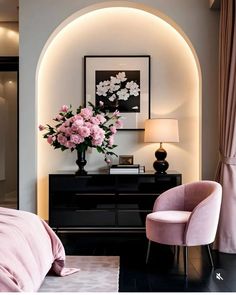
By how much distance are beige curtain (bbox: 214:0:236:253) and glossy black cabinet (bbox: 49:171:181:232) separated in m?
0.58

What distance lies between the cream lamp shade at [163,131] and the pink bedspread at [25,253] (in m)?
1.79

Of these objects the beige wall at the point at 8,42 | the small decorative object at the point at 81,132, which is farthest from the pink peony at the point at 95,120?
the beige wall at the point at 8,42

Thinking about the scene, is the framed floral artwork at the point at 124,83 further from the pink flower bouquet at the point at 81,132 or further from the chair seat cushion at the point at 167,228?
the chair seat cushion at the point at 167,228

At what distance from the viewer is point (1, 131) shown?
4785 mm

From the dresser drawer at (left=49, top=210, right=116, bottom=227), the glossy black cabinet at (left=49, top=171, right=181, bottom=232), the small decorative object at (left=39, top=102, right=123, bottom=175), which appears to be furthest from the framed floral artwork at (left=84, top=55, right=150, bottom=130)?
the dresser drawer at (left=49, top=210, right=116, bottom=227)

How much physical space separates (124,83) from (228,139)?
1531mm

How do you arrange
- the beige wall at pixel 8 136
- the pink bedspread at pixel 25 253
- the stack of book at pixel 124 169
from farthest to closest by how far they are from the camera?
the beige wall at pixel 8 136 → the stack of book at pixel 124 169 → the pink bedspread at pixel 25 253

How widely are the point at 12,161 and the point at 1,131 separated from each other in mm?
455

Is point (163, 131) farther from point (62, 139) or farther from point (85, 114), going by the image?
point (62, 139)

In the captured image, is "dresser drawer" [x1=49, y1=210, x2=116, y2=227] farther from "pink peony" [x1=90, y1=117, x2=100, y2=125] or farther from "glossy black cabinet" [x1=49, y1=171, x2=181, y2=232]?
"pink peony" [x1=90, y1=117, x2=100, y2=125]

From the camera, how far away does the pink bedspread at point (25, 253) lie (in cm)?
184

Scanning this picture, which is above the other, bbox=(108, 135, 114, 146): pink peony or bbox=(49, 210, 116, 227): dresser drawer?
bbox=(108, 135, 114, 146): pink peony

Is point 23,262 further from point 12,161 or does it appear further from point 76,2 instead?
point 76,2

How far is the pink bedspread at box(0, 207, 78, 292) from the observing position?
6.05 feet
